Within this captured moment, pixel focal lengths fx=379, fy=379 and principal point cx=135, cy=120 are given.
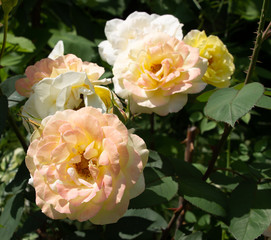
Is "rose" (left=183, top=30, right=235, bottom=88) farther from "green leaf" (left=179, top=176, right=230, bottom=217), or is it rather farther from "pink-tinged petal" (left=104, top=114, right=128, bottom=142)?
"pink-tinged petal" (left=104, top=114, right=128, bottom=142)

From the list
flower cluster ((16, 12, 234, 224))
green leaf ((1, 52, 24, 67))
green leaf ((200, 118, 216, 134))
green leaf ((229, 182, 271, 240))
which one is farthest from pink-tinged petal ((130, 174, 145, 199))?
green leaf ((1, 52, 24, 67))

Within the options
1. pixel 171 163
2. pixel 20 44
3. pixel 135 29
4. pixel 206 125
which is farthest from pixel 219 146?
pixel 20 44

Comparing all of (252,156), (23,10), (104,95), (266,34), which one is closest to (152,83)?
(104,95)

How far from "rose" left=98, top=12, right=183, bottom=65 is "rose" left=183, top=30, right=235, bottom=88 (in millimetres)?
43

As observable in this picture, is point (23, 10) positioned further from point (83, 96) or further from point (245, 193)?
point (245, 193)

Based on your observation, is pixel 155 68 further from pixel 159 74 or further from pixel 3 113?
pixel 3 113

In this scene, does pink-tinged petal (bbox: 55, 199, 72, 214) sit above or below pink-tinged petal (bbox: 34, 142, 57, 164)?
below

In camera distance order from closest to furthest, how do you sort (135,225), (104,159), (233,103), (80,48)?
(104,159) < (233,103) < (135,225) < (80,48)

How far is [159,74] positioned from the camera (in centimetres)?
78

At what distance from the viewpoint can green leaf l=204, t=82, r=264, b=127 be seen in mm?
657

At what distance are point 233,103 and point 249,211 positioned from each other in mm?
210

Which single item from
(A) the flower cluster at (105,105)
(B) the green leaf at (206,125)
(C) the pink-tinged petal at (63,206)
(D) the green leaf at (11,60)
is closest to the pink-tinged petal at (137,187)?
(A) the flower cluster at (105,105)

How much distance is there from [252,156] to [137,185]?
779 millimetres

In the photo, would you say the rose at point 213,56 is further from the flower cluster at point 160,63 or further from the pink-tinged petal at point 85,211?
the pink-tinged petal at point 85,211
